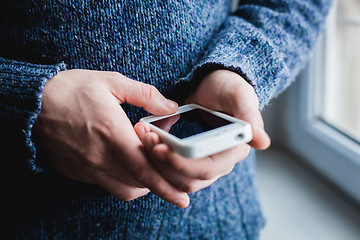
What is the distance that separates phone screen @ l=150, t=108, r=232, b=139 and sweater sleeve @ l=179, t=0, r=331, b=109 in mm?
43

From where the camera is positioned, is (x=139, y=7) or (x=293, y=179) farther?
(x=293, y=179)

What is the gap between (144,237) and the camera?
498 millimetres

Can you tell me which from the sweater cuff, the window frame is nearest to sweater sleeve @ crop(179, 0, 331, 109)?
the sweater cuff

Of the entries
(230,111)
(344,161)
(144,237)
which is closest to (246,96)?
(230,111)

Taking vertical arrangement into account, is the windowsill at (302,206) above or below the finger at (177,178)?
below

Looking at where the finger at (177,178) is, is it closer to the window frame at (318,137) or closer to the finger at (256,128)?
the finger at (256,128)

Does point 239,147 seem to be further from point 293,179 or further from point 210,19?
point 293,179

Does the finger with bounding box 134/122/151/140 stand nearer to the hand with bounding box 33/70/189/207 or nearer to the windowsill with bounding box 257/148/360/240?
the hand with bounding box 33/70/189/207

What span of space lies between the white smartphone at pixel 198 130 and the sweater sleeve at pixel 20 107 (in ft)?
0.40

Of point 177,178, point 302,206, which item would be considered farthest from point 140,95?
point 302,206

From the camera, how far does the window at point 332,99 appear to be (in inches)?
30.1

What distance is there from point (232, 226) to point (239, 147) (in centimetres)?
25

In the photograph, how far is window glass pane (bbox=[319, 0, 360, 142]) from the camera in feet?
2.61

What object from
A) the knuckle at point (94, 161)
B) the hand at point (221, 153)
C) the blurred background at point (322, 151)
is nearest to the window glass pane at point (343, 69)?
the blurred background at point (322, 151)
